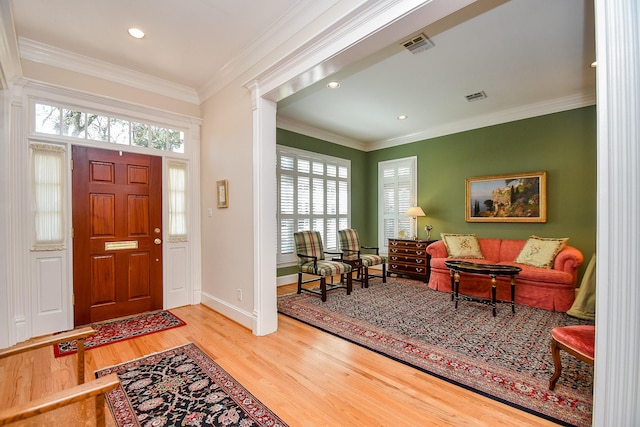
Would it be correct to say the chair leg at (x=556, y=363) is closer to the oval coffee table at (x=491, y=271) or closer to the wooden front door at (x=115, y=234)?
the oval coffee table at (x=491, y=271)

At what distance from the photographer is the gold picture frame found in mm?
3635

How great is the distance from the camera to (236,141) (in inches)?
137

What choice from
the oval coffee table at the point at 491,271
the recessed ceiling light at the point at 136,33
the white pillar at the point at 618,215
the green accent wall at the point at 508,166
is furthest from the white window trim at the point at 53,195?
the oval coffee table at the point at 491,271

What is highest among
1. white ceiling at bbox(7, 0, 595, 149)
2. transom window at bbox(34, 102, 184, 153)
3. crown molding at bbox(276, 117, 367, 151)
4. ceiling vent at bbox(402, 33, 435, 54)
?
white ceiling at bbox(7, 0, 595, 149)

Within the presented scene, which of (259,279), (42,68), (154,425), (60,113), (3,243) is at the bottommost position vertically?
(154,425)

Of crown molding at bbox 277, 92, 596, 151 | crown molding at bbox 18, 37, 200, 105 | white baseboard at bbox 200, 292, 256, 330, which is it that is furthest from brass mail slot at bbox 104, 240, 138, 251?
crown molding at bbox 277, 92, 596, 151

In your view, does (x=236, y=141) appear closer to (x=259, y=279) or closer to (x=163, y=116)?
(x=163, y=116)

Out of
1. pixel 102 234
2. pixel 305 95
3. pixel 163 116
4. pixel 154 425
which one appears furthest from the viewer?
pixel 305 95

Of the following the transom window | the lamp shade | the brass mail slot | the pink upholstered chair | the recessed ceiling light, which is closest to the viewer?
the pink upholstered chair

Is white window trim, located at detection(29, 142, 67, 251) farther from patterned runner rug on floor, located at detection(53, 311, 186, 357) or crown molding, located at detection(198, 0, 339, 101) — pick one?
crown molding, located at detection(198, 0, 339, 101)

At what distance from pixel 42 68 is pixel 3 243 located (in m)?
1.85

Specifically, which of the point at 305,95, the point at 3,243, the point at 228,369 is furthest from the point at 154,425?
the point at 305,95

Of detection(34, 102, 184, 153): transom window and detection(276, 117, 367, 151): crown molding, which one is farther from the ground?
detection(276, 117, 367, 151): crown molding

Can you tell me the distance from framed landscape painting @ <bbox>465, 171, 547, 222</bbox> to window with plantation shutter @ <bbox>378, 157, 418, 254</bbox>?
1.21 m
